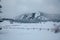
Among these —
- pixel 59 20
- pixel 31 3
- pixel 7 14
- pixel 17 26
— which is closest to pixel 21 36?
pixel 17 26

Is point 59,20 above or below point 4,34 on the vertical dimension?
above

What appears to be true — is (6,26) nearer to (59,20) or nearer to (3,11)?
(3,11)

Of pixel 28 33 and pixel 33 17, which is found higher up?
pixel 33 17

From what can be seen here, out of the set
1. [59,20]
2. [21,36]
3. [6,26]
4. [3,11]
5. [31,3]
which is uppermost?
[31,3]

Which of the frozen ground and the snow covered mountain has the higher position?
the snow covered mountain

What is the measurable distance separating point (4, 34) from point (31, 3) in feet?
2.26

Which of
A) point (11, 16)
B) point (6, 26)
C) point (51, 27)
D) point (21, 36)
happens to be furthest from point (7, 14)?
point (51, 27)

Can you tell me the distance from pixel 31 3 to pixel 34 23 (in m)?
0.34

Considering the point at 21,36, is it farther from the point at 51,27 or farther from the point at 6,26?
the point at 51,27

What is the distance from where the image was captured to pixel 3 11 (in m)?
1.61

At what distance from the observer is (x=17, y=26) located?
1.61 meters

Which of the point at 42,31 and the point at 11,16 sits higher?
the point at 11,16

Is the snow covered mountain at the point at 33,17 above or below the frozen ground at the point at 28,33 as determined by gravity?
above

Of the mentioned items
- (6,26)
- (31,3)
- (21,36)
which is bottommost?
(21,36)
